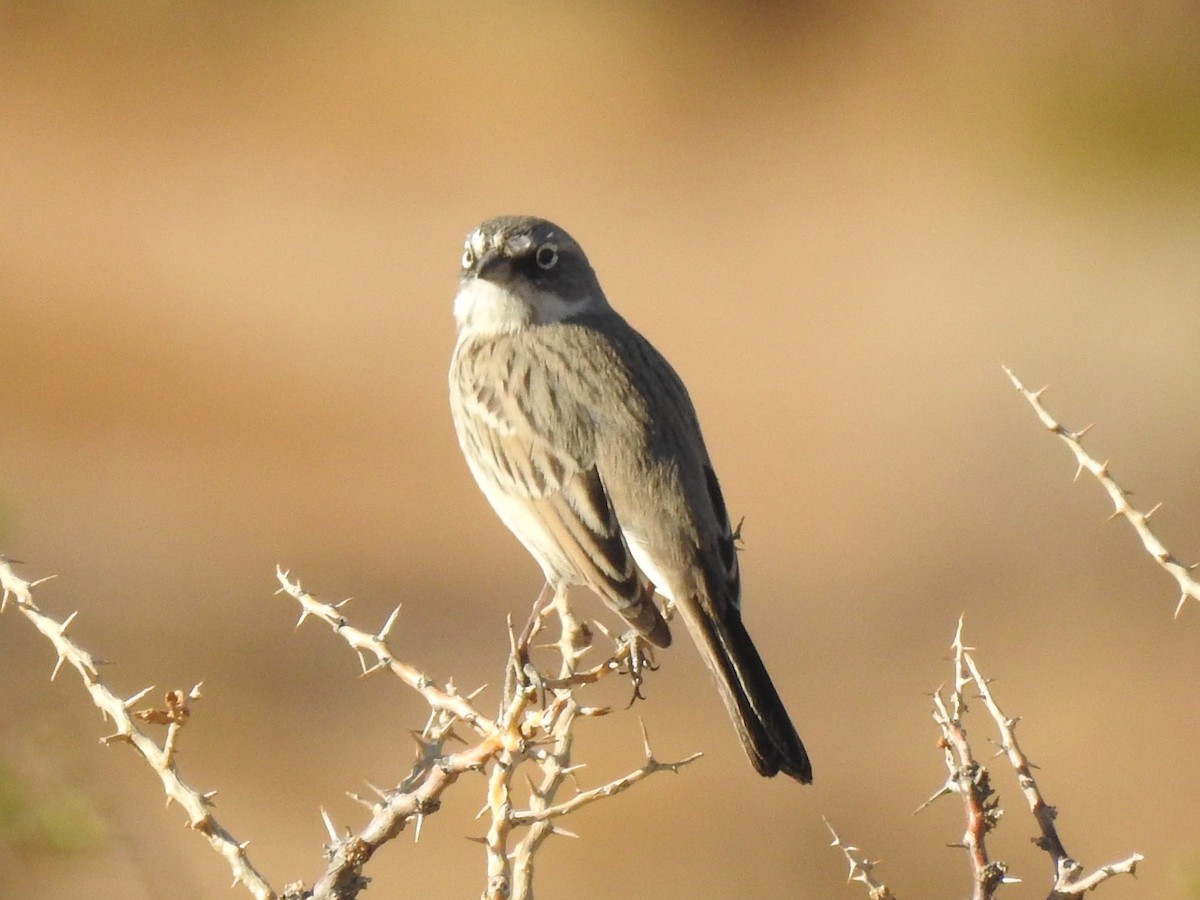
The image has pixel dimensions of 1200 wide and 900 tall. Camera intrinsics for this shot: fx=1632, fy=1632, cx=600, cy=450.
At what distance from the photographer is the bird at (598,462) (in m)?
4.77

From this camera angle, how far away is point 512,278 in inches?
229

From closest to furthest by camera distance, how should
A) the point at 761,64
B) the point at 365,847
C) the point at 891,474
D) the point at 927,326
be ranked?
the point at 365,847, the point at 891,474, the point at 927,326, the point at 761,64

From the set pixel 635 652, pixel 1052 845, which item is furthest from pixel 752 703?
pixel 1052 845

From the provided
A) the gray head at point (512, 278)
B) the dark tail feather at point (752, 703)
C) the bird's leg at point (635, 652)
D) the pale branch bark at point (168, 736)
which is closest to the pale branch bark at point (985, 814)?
the dark tail feather at point (752, 703)

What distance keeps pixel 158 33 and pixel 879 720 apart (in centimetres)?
1372

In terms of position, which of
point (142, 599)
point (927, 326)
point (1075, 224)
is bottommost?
point (142, 599)

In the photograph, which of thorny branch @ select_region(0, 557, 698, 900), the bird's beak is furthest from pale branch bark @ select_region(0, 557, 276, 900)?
the bird's beak

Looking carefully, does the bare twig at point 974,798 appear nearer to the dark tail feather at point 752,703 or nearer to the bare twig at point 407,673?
the dark tail feather at point 752,703

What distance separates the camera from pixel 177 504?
42.3 feet

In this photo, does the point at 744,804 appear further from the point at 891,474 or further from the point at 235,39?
the point at 235,39

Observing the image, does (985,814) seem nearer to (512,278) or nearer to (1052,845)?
(1052,845)

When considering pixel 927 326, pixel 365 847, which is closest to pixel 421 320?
pixel 927 326

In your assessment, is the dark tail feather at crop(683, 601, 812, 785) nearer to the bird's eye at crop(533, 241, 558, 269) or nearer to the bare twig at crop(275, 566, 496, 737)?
the bare twig at crop(275, 566, 496, 737)

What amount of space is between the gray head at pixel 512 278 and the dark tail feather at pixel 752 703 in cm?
153
